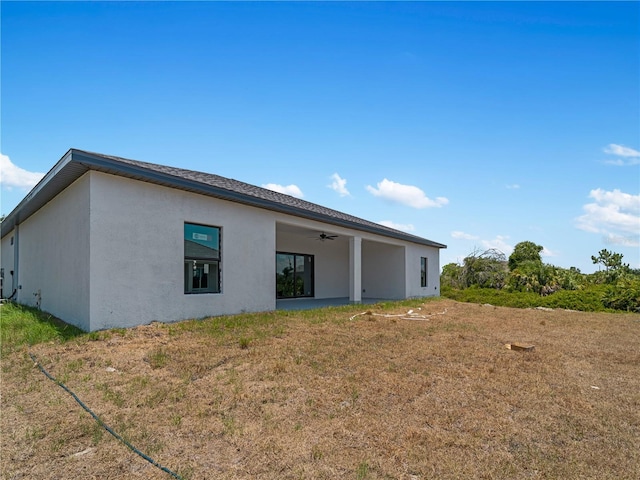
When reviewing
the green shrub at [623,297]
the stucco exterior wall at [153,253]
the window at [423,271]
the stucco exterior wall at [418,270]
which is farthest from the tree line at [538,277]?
the stucco exterior wall at [153,253]

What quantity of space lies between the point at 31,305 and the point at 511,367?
13.8 meters

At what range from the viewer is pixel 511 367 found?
583 centimetres

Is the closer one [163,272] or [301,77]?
[163,272]

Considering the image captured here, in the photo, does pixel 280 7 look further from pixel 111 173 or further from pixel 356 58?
pixel 111 173

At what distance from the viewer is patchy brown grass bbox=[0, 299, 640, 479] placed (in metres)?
2.95

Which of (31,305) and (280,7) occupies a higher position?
(280,7)

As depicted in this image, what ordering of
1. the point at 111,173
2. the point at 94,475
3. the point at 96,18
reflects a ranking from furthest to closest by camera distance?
the point at 96,18, the point at 111,173, the point at 94,475

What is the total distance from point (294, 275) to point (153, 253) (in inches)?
351

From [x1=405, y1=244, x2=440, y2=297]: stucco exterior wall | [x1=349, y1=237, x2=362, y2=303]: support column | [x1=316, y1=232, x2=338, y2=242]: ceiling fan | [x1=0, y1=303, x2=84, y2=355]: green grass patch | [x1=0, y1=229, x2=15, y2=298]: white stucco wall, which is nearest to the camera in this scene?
[x1=0, y1=303, x2=84, y2=355]: green grass patch

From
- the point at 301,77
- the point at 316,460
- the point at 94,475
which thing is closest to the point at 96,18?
the point at 301,77

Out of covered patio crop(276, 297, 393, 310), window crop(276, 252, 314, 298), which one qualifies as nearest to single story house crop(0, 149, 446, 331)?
covered patio crop(276, 297, 393, 310)

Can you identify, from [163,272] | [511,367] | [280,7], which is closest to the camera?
[511,367]

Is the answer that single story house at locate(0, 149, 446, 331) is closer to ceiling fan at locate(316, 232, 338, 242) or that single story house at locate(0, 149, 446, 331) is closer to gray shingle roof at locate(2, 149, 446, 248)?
gray shingle roof at locate(2, 149, 446, 248)

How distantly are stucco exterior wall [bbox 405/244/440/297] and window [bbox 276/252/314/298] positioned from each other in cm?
481
